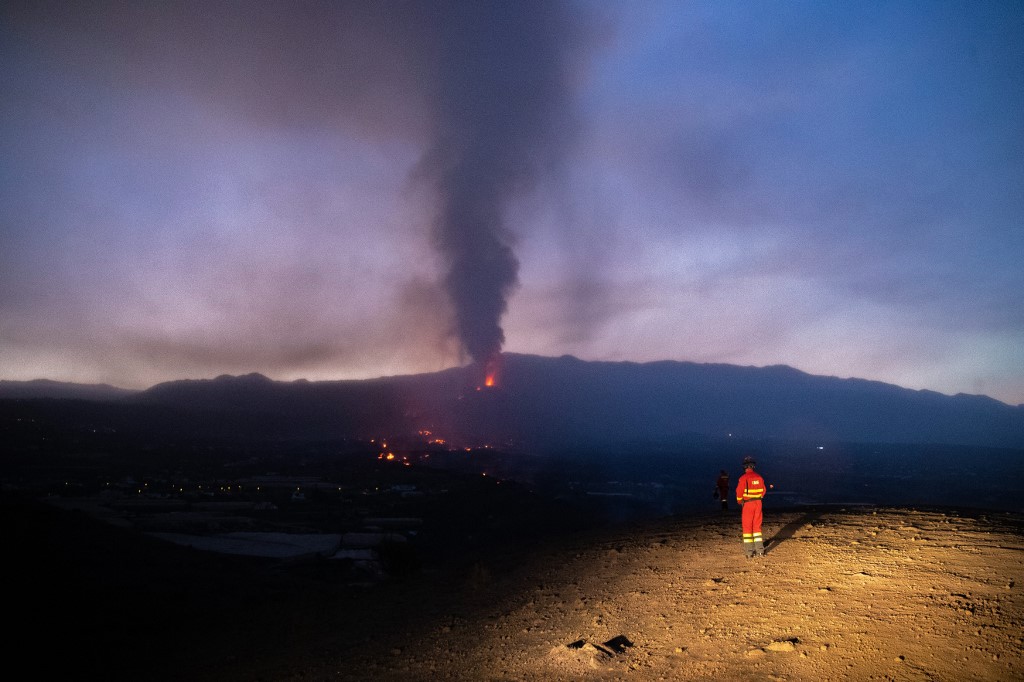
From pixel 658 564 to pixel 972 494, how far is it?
83.4m

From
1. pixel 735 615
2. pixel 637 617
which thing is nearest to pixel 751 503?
pixel 735 615

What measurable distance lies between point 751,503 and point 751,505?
48mm

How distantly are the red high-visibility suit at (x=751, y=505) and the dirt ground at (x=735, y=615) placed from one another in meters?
0.28

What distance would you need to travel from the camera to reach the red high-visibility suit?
30.6 feet

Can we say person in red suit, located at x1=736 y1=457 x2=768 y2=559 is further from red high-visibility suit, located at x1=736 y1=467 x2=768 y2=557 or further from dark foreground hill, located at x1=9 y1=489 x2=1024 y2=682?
dark foreground hill, located at x1=9 y1=489 x2=1024 y2=682

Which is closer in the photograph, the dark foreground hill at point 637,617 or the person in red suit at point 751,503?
the dark foreground hill at point 637,617

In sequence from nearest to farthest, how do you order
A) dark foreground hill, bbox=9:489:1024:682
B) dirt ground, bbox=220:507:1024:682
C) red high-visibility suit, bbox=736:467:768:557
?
dirt ground, bbox=220:507:1024:682
dark foreground hill, bbox=9:489:1024:682
red high-visibility suit, bbox=736:467:768:557

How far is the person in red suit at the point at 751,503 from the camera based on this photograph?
932 centimetres

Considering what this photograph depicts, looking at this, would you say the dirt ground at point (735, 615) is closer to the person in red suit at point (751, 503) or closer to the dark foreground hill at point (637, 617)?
the dark foreground hill at point (637, 617)

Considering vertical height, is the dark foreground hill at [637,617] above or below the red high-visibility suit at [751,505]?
below

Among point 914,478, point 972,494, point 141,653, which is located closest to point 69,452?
point 141,653

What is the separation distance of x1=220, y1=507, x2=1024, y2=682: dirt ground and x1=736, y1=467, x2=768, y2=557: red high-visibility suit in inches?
10.9

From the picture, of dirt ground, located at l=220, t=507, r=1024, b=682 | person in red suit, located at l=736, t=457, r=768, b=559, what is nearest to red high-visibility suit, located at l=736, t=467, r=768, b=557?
person in red suit, located at l=736, t=457, r=768, b=559

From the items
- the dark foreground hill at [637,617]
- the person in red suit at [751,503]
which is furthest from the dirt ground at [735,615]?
the person in red suit at [751,503]
